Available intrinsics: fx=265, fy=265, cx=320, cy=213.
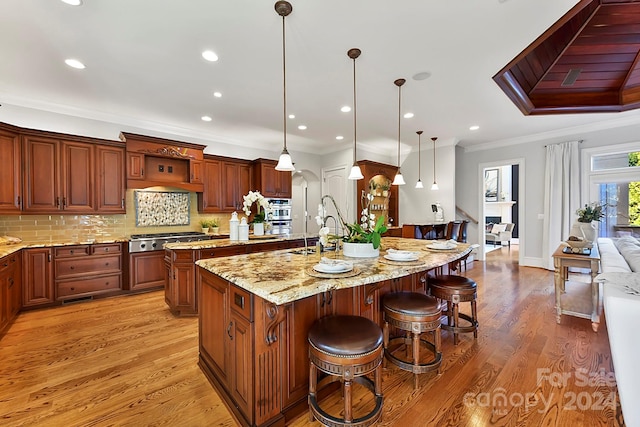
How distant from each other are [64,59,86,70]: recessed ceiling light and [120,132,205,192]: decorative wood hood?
1.35 metres

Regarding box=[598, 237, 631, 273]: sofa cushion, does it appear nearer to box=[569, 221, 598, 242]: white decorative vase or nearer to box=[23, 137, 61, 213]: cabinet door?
box=[569, 221, 598, 242]: white decorative vase

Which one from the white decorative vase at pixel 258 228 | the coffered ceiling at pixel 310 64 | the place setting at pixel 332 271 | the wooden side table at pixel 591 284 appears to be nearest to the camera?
the place setting at pixel 332 271

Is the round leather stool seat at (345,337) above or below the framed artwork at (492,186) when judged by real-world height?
below

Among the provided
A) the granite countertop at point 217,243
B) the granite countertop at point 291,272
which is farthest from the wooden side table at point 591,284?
the granite countertop at point 217,243

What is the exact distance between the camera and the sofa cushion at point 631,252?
237 cm

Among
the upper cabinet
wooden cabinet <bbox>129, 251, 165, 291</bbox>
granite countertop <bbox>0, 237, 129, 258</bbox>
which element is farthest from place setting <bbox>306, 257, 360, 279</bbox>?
the upper cabinet

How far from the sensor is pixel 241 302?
5.08ft

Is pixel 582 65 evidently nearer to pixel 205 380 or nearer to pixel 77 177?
pixel 205 380

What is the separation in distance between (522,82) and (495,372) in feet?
12.1

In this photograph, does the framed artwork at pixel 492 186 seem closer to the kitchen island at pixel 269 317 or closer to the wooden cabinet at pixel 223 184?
the wooden cabinet at pixel 223 184

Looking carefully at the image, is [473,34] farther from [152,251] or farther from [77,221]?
[77,221]

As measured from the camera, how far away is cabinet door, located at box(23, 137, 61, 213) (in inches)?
138

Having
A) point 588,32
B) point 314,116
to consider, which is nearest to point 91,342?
point 314,116

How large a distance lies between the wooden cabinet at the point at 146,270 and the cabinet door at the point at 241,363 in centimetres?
326
